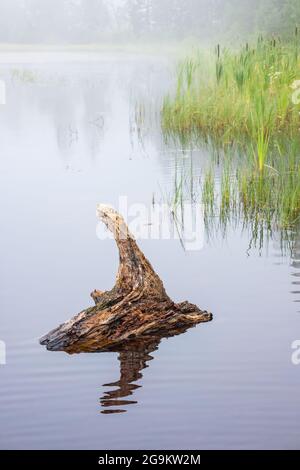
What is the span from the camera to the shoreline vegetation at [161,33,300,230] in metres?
10.1

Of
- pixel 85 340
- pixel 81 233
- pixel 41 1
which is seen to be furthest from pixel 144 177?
pixel 41 1

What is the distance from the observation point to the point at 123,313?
6637 millimetres

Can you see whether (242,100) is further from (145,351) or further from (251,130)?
(145,351)

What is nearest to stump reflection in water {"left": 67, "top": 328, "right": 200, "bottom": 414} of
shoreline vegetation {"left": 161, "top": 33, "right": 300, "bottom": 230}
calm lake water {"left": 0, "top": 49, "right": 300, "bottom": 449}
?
calm lake water {"left": 0, "top": 49, "right": 300, "bottom": 449}

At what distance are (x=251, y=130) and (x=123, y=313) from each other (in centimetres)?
818

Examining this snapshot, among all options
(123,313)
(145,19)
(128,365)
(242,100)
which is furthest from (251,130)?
(145,19)

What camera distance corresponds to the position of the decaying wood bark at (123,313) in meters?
6.53

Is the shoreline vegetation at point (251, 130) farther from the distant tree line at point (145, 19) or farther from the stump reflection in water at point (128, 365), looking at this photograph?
the distant tree line at point (145, 19)

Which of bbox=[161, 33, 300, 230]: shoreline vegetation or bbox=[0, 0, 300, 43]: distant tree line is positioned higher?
bbox=[0, 0, 300, 43]: distant tree line

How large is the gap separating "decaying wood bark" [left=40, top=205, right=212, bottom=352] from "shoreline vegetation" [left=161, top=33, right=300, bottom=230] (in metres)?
2.97

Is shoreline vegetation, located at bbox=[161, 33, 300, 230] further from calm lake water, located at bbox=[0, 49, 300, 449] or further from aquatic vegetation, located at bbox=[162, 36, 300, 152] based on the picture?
calm lake water, located at bbox=[0, 49, 300, 449]

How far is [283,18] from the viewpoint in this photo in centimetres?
4066
